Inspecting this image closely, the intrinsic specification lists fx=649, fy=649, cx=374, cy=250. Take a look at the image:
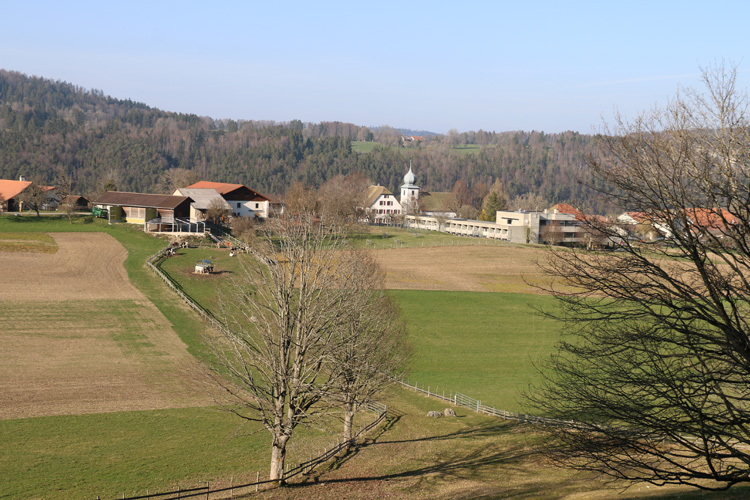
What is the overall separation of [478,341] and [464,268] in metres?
27.6

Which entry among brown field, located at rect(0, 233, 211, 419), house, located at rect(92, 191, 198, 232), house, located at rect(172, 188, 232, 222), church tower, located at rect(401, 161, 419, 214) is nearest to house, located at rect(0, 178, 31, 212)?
house, located at rect(92, 191, 198, 232)

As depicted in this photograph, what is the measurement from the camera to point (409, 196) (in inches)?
5871

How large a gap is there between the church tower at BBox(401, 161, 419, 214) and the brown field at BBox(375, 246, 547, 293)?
47.3 meters

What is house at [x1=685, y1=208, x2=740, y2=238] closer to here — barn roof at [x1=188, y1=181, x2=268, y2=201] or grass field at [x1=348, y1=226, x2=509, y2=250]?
grass field at [x1=348, y1=226, x2=509, y2=250]

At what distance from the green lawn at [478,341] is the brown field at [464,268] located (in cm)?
315

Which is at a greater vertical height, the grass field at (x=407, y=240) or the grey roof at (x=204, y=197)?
the grey roof at (x=204, y=197)

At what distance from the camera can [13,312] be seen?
44.2 meters

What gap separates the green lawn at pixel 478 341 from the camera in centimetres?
3681

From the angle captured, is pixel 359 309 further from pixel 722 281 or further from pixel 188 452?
pixel 722 281

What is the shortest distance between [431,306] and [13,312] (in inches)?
1223

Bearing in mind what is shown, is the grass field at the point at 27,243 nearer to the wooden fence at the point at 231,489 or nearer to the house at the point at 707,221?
the wooden fence at the point at 231,489

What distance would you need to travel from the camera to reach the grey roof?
87500mm

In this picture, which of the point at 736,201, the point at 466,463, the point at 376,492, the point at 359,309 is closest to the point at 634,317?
the point at 736,201

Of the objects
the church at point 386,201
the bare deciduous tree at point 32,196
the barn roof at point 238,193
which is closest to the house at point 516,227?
the church at point 386,201
